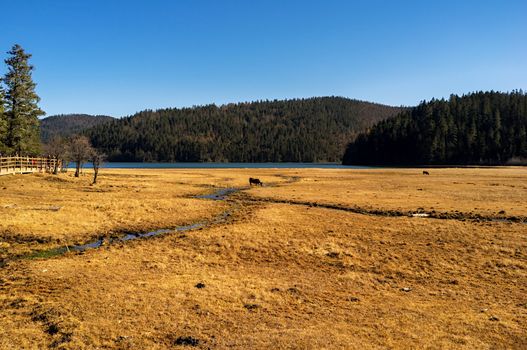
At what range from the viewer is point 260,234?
21.8 m

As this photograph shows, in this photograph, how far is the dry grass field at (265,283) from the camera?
9580 millimetres

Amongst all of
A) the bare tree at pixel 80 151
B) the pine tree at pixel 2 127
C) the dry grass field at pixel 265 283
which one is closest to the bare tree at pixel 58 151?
the bare tree at pixel 80 151

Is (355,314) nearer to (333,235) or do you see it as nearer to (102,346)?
(102,346)

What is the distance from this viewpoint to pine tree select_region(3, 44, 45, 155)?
179 ft

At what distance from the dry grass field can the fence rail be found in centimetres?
2555

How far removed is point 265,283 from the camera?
13836 millimetres

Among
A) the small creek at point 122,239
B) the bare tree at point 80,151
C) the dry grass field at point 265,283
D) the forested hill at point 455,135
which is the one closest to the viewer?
the dry grass field at point 265,283

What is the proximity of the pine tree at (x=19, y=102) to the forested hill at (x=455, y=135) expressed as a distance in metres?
141

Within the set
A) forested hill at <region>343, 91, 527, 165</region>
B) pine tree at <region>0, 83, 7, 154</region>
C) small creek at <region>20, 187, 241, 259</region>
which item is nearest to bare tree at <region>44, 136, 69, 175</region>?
pine tree at <region>0, 83, 7, 154</region>

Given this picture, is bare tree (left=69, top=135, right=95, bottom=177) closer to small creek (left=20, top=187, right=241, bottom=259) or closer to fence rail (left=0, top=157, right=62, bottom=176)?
fence rail (left=0, top=157, right=62, bottom=176)

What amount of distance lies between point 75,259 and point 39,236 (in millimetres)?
5224

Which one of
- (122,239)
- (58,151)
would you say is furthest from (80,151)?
(122,239)

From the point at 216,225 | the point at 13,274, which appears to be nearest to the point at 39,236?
the point at 13,274

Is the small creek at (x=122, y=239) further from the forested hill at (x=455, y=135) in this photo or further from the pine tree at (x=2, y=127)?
the forested hill at (x=455, y=135)
